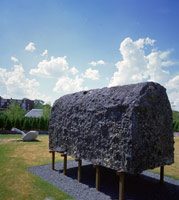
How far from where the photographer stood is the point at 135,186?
774 cm

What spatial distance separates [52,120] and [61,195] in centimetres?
406

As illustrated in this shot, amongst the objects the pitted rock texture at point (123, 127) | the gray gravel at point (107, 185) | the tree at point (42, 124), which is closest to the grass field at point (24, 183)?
the gray gravel at point (107, 185)

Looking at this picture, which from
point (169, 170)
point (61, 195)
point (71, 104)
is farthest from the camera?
point (169, 170)

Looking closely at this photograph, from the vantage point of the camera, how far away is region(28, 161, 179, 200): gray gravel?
6.68 m

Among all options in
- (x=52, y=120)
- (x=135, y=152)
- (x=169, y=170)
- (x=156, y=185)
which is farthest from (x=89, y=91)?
(x=169, y=170)

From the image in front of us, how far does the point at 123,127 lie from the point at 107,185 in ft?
10.8

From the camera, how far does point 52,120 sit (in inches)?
380

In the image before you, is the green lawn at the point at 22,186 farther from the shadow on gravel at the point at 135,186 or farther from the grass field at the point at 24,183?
the shadow on gravel at the point at 135,186

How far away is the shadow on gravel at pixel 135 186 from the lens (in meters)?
6.72

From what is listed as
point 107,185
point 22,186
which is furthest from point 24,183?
point 107,185

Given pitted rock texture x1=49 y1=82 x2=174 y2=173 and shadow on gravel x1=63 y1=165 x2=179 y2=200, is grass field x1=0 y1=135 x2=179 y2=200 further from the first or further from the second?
pitted rock texture x1=49 y1=82 x2=174 y2=173

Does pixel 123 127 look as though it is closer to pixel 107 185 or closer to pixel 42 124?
pixel 107 185

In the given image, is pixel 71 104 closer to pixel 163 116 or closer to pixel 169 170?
pixel 163 116

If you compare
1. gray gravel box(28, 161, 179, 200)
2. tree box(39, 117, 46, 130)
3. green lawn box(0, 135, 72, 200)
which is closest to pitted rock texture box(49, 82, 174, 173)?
gray gravel box(28, 161, 179, 200)
